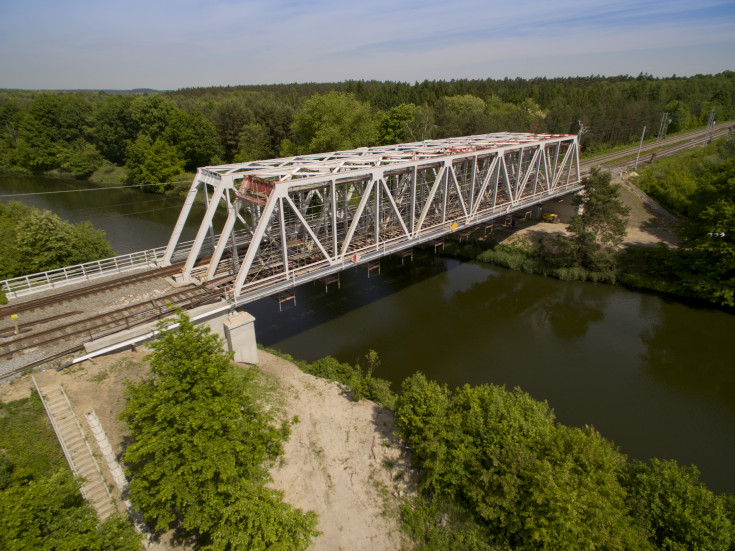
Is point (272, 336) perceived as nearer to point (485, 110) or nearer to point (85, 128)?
point (485, 110)

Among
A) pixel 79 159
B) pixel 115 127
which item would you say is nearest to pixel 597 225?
pixel 115 127

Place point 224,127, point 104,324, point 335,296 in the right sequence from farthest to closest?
point 224,127 < point 335,296 < point 104,324

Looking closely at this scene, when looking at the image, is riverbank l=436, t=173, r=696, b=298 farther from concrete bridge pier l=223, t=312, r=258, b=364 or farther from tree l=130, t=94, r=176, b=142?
tree l=130, t=94, r=176, b=142

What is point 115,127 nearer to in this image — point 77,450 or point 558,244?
point 558,244

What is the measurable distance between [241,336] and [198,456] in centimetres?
839

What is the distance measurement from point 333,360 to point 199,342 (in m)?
10.8

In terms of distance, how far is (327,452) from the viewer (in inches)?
645

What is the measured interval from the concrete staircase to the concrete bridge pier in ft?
20.7

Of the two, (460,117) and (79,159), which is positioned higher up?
(460,117)

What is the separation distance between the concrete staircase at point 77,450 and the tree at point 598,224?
111 feet

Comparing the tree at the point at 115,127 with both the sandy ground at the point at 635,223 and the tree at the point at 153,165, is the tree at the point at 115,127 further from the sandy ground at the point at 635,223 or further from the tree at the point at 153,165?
the sandy ground at the point at 635,223

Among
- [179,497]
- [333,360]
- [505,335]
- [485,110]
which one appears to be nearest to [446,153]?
[505,335]

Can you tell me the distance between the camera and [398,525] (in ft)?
46.2

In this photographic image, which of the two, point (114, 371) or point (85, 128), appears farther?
point (85, 128)
